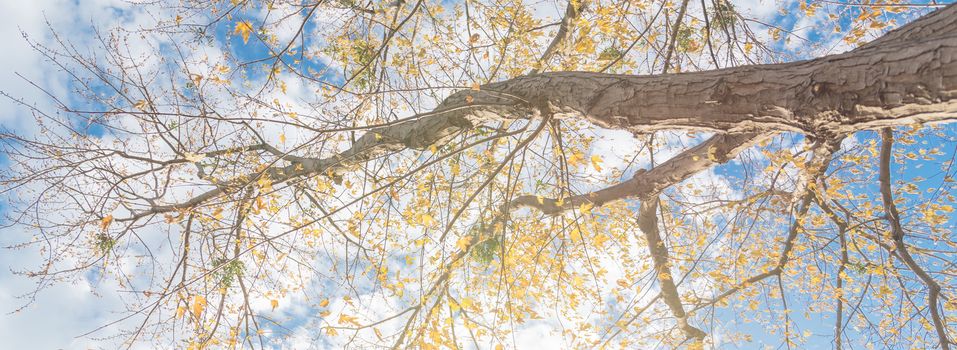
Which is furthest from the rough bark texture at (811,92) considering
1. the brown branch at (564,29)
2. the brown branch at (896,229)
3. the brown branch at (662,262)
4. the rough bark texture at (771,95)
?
the brown branch at (662,262)

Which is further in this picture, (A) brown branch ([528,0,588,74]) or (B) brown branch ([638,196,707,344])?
(B) brown branch ([638,196,707,344])

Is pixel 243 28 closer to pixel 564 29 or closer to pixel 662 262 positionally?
pixel 564 29

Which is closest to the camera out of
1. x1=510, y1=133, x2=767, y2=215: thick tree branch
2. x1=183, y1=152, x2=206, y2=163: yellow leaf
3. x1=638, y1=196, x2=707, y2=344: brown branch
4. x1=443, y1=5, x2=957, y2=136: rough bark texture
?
x1=443, y1=5, x2=957, y2=136: rough bark texture

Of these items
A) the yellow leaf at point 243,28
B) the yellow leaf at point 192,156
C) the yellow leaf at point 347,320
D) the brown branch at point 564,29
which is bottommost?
the yellow leaf at point 347,320

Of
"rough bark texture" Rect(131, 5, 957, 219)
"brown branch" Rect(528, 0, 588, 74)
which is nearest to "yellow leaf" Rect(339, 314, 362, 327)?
"rough bark texture" Rect(131, 5, 957, 219)

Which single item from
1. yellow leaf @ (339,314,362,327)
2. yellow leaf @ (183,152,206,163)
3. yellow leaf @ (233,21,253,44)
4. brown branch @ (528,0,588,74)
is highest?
brown branch @ (528,0,588,74)

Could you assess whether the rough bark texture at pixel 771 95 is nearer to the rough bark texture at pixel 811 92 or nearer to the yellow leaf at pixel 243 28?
the rough bark texture at pixel 811 92

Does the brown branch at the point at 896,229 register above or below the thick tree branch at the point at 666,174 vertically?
below

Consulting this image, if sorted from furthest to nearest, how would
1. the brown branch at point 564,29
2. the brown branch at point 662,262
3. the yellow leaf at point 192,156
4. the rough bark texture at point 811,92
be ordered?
the brown branch at point 662,262 → the brown branch at point 564,29 → the yellow leaf at point 192,156 → the rough bark texture at point 811,92

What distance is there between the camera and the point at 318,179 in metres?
3.83

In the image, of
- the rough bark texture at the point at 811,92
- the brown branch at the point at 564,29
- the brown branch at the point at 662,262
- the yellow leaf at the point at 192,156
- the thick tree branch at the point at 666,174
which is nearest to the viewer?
the rough bark texture at the point at 811,92

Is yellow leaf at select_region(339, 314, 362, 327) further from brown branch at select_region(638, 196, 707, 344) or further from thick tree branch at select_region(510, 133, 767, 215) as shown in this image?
brown branch at select_region(638, 196, 707, 344)

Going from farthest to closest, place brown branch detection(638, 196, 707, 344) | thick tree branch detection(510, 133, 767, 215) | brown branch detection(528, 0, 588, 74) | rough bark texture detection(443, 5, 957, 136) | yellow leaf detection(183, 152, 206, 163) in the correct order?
brown branch detection(638, 196, 707, 344), brown branch detection(528, 0, 588, 74), thick tree branch detection(510, 133, 767, 215), yellow leaf detection(183, 152, 206, 163), rough bark texture detection(443, 5, 957, 136)

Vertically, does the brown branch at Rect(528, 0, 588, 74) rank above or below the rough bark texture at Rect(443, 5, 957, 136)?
above
